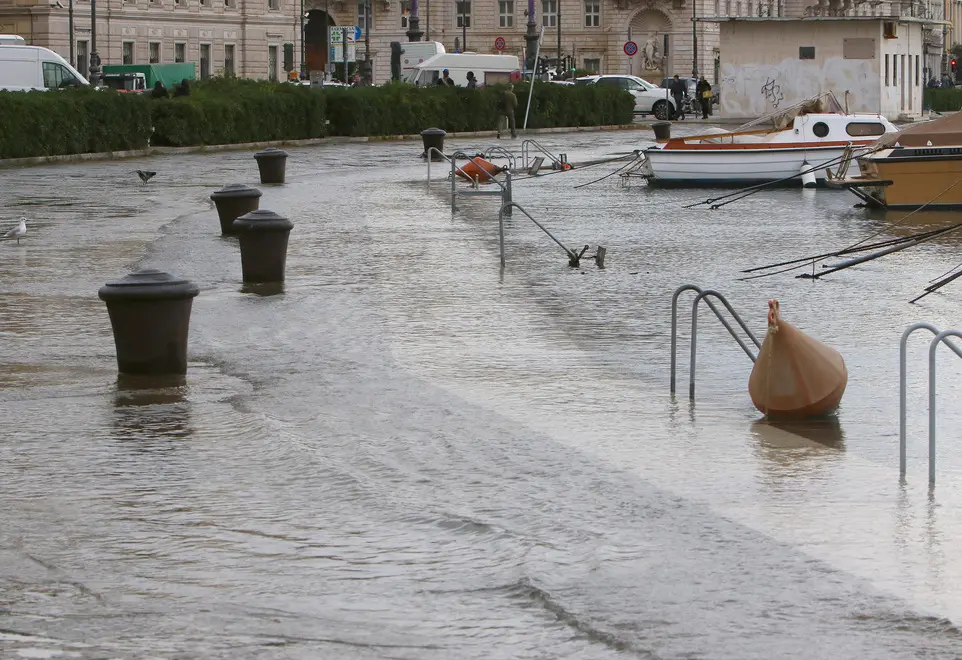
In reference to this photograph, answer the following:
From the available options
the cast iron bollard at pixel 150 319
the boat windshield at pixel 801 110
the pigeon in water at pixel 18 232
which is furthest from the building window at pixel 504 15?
the cast iron bollard at pixel 150 319

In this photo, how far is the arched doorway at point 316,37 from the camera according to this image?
4215 inches

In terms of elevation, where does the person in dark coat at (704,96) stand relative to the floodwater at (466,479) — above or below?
above

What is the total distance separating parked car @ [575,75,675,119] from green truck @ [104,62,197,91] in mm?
16044

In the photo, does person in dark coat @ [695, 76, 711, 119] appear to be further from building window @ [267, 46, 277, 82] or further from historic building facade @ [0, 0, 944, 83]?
building window @ [267, 46, 277, 82]

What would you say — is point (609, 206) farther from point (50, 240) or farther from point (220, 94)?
point (220, 94)

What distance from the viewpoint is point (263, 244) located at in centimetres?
1584

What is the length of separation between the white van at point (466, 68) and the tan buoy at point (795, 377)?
181 ft

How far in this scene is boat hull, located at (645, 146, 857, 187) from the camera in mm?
30344

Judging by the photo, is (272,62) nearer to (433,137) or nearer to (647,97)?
(647,97)

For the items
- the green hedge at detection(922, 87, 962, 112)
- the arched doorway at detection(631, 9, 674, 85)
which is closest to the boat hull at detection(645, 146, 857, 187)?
the green hedge at detection(922, 87, 962, 112)

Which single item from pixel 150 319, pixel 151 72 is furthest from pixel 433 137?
pixel 151 72

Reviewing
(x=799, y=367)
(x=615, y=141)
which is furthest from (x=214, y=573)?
(x=615, y=141)

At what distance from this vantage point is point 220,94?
45.1m

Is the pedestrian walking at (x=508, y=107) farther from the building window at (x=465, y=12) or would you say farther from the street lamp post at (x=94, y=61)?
the building window at (x=465, y=12)
